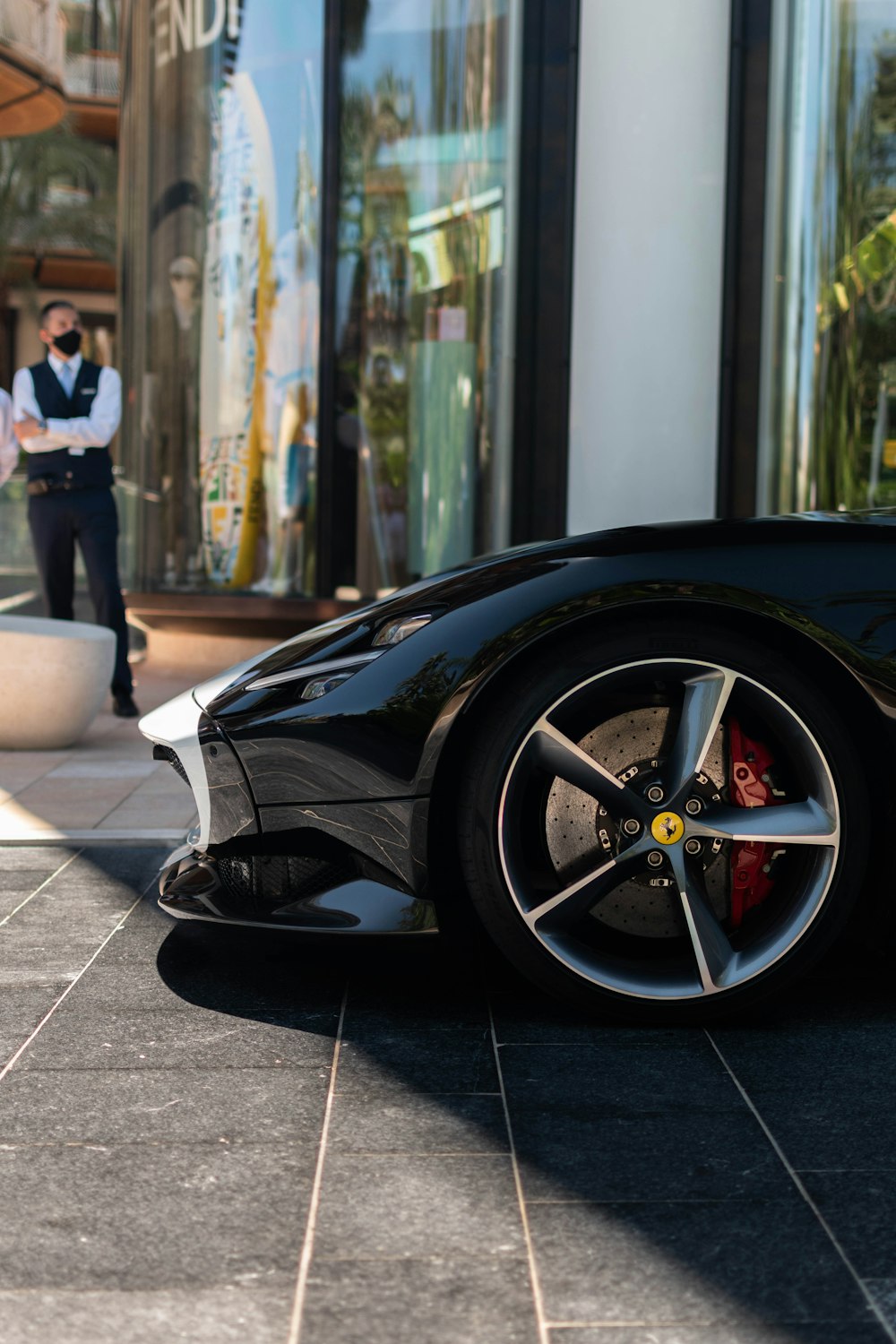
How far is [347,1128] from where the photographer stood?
232 centimetres

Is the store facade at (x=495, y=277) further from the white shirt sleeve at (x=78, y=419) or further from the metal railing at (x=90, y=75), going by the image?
the metal railing at (x=90, y=75)

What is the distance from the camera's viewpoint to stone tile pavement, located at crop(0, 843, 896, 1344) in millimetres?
1790

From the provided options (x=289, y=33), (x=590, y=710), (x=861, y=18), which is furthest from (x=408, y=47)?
(x=590, y=710)

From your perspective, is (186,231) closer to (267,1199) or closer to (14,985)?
(14,985)

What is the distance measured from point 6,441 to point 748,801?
5.23 meters

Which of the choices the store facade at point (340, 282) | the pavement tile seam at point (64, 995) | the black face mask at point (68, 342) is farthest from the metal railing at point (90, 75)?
the pavement tile seam at point (64, 995)

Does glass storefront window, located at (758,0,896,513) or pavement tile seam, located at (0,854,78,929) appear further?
glass storefront window, located at (758,0,896,513)

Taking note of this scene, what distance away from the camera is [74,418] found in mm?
7055

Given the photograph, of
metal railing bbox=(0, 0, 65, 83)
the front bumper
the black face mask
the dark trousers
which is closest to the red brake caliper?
the front bumper

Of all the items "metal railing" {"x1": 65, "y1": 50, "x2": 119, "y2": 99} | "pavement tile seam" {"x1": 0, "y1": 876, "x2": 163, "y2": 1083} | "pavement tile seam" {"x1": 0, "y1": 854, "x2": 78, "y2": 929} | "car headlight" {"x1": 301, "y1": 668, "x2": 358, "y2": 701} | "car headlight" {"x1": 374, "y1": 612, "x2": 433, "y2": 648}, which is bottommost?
"pavement tile seam" {"x1": 0, "y1": 854, "x2": 78, "y2": 929}

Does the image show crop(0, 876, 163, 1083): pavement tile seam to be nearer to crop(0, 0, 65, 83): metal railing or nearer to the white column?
the white column

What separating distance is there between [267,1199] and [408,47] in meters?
7.57

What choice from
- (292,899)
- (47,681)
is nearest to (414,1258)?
(292,899)

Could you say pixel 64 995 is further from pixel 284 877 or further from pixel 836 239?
pixel 836 239
